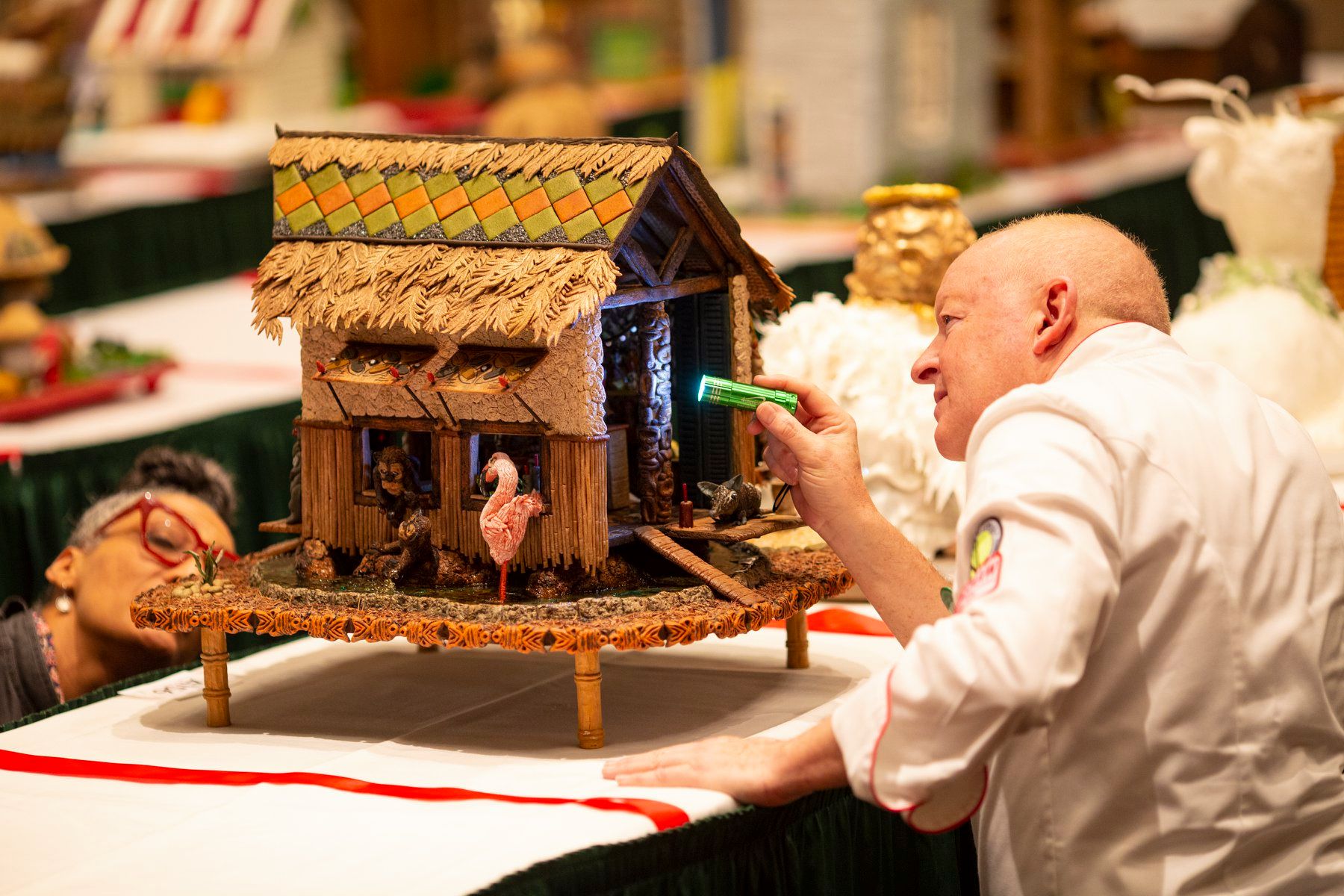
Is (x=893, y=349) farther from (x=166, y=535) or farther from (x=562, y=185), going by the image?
(x=166, y=535)

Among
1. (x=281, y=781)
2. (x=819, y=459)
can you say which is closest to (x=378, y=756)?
(x=281, y=781)

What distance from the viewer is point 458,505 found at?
8.08ft

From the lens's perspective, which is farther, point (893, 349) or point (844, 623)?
A: point (893, 349)

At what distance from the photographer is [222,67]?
400 inches

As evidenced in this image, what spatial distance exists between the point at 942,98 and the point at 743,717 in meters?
7.55

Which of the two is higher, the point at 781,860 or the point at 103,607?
the point at 103,607

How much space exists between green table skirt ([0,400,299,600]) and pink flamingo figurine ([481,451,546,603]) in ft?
5.37

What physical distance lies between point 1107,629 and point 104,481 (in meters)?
3.08

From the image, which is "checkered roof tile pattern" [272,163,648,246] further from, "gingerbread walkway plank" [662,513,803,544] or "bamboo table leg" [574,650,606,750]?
"bamboo table leg" [574,650,606,750]

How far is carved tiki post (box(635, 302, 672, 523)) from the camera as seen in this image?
253 centimetres

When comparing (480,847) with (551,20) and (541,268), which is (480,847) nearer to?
(541,268)

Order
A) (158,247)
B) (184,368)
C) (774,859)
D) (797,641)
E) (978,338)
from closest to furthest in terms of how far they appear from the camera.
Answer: (978,338) < (774,859) < (797,641) < (184,368) < (158,247)

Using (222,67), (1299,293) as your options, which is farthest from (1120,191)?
(222,67)

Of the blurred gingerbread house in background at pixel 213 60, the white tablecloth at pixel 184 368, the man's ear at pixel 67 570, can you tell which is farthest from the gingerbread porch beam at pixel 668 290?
the blurred gingerbread house in background at pixel 213 60
